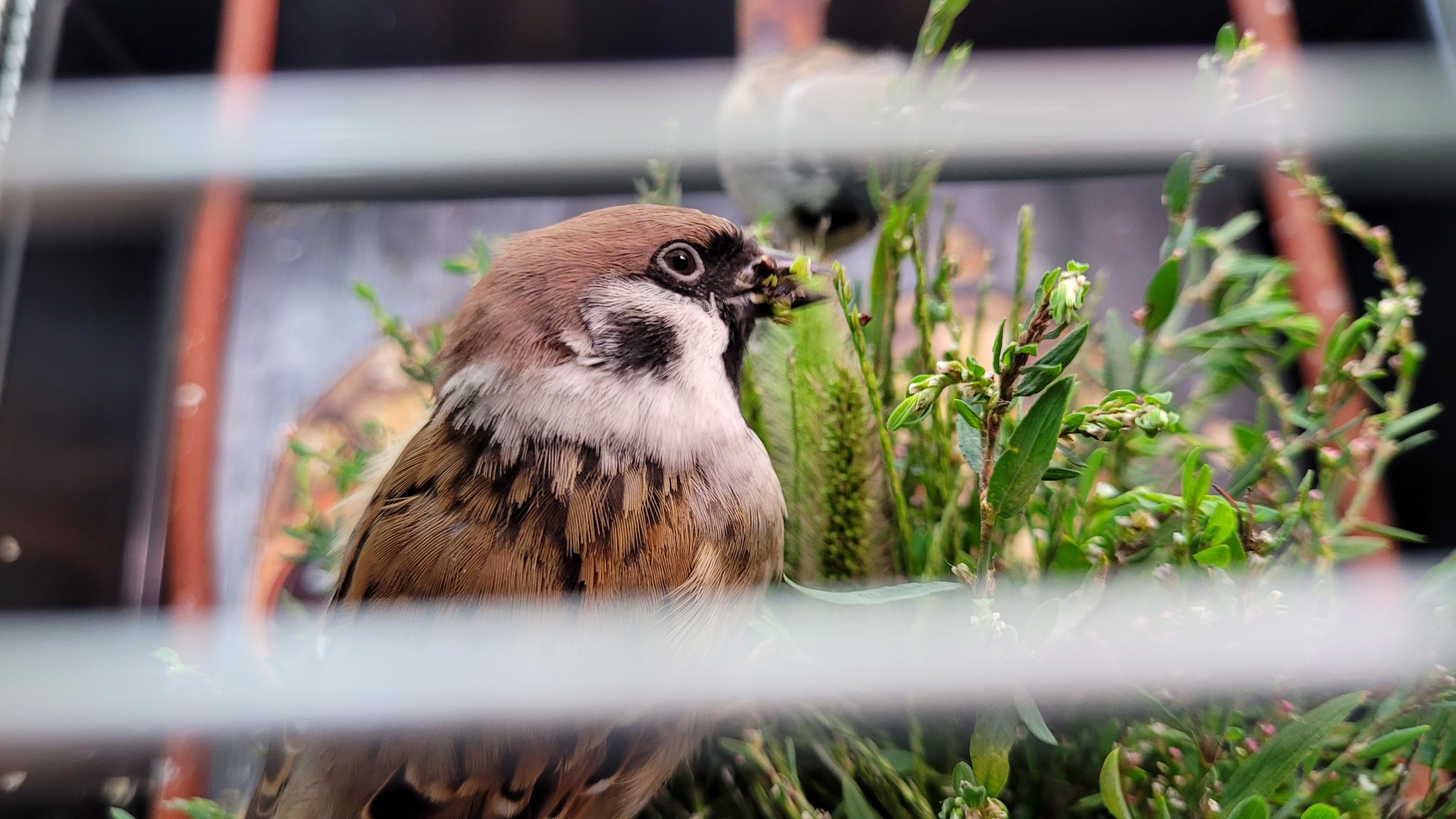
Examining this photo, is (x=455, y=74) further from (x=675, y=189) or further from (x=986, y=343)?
(x=986, y=343)

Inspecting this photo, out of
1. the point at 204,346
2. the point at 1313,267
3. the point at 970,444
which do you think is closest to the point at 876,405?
the point at 970,444

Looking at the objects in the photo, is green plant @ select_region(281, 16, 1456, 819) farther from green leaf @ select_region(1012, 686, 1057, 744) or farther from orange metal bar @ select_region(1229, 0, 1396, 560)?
orange metal bar @ select_region(1229, 0, 1396, 560)

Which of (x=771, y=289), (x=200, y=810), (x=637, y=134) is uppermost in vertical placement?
(x=637, y=134)

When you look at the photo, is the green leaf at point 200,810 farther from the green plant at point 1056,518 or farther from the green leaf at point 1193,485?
the green leaf at point 1193,485

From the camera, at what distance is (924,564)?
449 millimetres

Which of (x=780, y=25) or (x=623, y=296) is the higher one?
(x=780, y=25)

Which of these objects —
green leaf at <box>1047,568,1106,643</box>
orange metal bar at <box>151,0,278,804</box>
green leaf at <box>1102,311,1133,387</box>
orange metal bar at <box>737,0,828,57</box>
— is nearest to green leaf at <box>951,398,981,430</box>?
green leaf at <box>1047,568,1106,643</box>

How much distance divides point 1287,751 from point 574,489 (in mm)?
356

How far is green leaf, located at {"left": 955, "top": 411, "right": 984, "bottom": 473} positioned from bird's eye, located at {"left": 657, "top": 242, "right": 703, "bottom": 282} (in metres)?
0.21

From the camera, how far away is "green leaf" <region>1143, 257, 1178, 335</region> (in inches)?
17.9

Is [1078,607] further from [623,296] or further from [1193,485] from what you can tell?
[623,296]

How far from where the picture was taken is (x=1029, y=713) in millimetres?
308

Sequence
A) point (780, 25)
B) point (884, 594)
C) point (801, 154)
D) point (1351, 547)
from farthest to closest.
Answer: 1. point (780, 25)
2. point (801, 154)
3. point (1351, 547)
4. point (884, 594)

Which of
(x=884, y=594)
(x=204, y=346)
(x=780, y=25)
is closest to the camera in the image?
(x=884, y=594)
